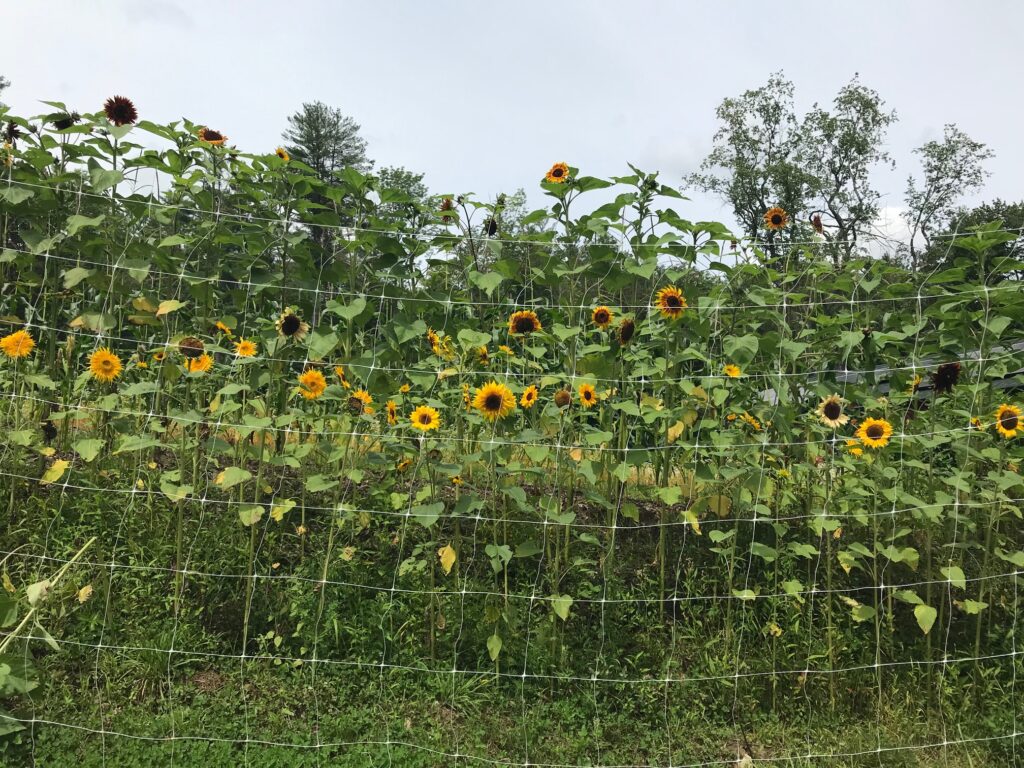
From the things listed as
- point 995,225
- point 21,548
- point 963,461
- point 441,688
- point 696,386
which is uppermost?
point 995,225

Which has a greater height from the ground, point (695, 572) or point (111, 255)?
Answer: point (111, 255)

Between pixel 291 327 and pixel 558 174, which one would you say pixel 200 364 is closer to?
pixel 291 327

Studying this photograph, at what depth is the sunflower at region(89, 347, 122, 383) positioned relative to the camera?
265 cm

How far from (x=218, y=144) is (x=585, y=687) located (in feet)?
8.24

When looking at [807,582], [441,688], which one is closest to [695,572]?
[807,582]

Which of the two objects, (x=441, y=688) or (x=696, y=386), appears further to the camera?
(x=696, y=386)

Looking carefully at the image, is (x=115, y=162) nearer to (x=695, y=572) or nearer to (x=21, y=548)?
(x=21, y=548)

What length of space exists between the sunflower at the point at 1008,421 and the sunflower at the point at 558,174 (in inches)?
72.4

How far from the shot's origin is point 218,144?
2.81m

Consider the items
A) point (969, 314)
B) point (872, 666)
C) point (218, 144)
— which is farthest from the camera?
point (218, 144)

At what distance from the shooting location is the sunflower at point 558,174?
267 cm

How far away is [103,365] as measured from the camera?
2674 millimetres

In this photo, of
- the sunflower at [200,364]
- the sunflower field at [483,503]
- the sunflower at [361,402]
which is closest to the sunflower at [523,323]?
the sunflower field at [483,503]

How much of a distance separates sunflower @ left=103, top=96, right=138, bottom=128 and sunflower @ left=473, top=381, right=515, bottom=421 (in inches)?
66.6
